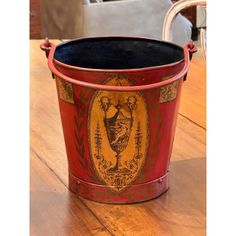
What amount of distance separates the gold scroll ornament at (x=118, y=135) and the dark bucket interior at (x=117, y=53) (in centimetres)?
15

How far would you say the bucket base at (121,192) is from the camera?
0.89 meters

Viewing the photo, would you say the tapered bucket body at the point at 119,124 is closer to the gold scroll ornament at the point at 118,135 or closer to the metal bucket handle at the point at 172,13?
the gold scroll ornament at the point at 118,135

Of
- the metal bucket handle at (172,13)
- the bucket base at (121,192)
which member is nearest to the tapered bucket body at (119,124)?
the bucket base at (121,192)

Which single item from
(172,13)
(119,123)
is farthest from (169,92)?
(172,13)

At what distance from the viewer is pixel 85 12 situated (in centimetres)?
317

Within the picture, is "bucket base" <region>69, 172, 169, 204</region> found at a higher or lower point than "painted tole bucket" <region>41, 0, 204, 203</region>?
lower

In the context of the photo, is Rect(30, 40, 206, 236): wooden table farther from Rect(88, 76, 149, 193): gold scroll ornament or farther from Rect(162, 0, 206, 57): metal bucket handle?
Rect(162, 0, 206, 57): metal bucket handle

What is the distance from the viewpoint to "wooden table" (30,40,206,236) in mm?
832

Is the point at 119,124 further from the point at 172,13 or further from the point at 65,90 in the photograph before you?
the point at 172,13

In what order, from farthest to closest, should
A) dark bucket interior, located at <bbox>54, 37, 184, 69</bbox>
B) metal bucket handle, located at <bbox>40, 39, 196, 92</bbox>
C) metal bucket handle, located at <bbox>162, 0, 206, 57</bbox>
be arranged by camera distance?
metal bucket handle, located at <bbox>162, 0, 206, 57</bbox>, dark bucket interior, located at <bbox>54, 37, 184, 69</bbox>, metal bucket handle, located at <bbox>40, 39, 196, 92</bbox>

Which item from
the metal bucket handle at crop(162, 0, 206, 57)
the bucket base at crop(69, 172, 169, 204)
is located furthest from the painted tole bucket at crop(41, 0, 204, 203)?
the metal bucket handle at crop(162, 0, 206, 57)

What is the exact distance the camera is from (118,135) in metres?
0.84
